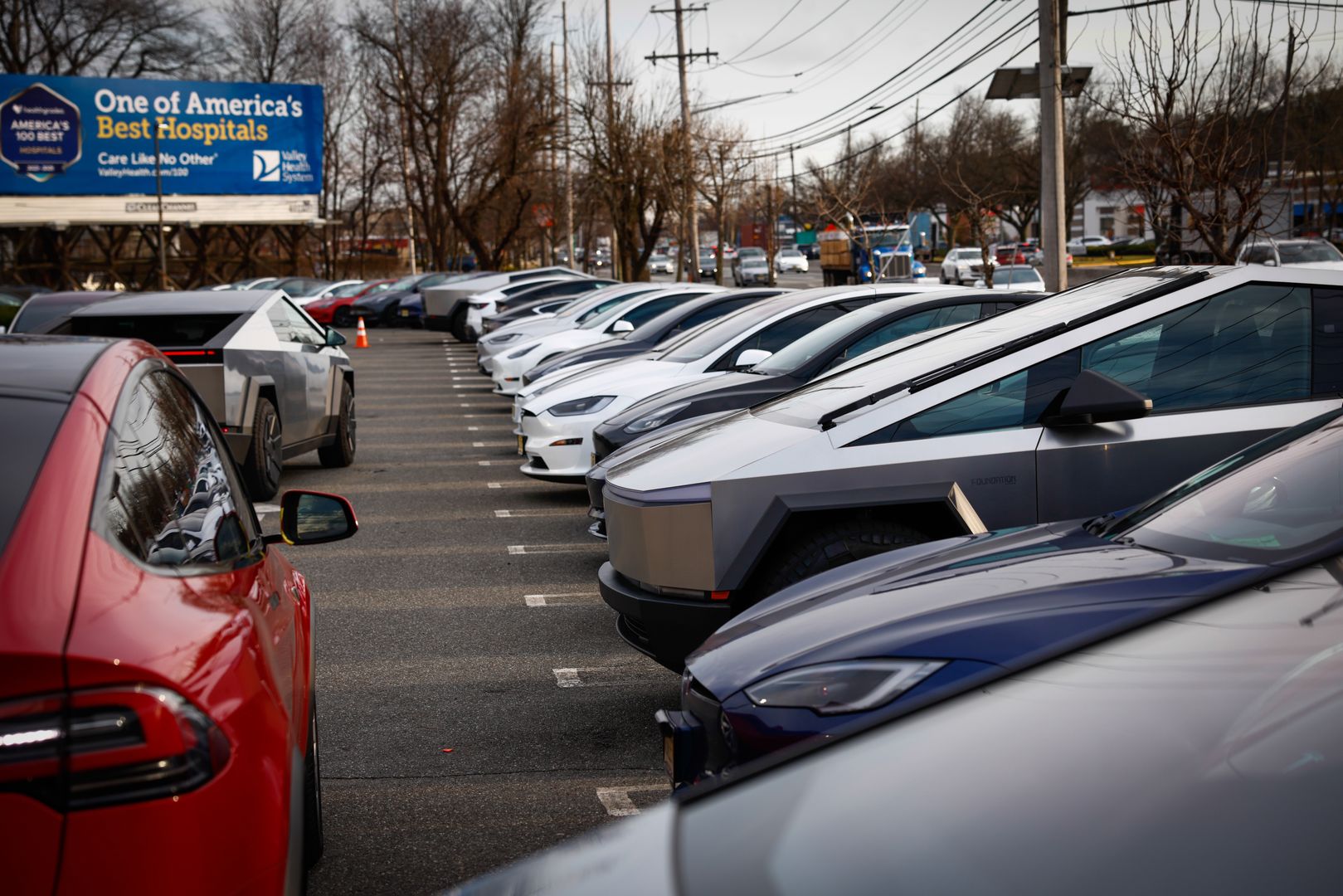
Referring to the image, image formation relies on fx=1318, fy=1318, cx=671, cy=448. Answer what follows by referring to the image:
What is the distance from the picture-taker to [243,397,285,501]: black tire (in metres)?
10.4

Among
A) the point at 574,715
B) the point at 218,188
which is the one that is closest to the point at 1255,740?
the point at 574,715

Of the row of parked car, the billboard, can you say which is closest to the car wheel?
the billboard

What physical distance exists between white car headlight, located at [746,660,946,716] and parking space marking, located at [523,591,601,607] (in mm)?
4713

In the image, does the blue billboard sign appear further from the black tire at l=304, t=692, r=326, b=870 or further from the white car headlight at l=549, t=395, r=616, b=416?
the black tire at l=304, t=692, r=326, b=870

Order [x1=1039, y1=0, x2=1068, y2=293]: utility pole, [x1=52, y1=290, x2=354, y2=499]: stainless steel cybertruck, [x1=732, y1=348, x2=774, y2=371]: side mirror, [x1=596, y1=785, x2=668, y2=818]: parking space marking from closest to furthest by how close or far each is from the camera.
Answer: [x1=596, y1=785, x2=668, y2=818]: parking space marking → [x1=732, y1=348, x2=774, y2=371]: side mirror → [x1=52, y1=290, x2=354, y2=499]: stainless steel cybertruck → [x1=1039, y1=0, x2=1068, y2=293]: utility pole

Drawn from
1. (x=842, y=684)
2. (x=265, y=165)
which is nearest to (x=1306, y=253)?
(x=842, y=684)

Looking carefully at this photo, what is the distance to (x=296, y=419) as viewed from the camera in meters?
11.6

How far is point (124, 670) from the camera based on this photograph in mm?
1996

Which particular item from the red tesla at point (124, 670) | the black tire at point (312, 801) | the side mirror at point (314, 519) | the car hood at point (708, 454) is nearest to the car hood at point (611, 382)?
the car hood at point (708, 454)

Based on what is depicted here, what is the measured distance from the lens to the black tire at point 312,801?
3.49 metres

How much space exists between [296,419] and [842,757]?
33.9 feet

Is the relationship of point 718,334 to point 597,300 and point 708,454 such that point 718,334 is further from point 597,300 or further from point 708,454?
point 597,300

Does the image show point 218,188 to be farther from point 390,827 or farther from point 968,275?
point 390,827

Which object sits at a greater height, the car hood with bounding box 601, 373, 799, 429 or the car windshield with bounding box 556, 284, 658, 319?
the car windshield with bounding box 556, 284, 658, 319
